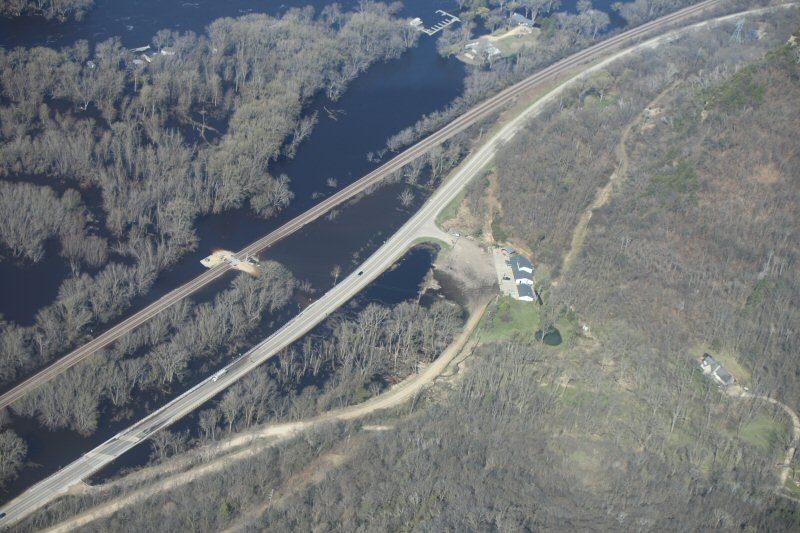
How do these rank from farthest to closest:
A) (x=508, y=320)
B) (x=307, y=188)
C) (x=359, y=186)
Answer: (x=359, y=186)
(x=307, y=188)
(x=508, y=320)

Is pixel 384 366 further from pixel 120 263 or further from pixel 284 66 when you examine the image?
pixel 284 66

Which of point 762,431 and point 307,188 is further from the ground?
point 307,188

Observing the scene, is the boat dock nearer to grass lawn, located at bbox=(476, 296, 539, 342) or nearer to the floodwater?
the floodwater

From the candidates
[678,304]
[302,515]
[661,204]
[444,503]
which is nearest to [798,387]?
[678,304]

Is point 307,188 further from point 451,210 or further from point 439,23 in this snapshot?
point 439,23

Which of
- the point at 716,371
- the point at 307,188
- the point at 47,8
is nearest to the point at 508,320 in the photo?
the point at 716,371

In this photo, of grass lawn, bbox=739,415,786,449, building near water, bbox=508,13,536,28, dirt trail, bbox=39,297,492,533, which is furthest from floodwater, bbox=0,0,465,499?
grass lawn, bbox=739,415,786,449
